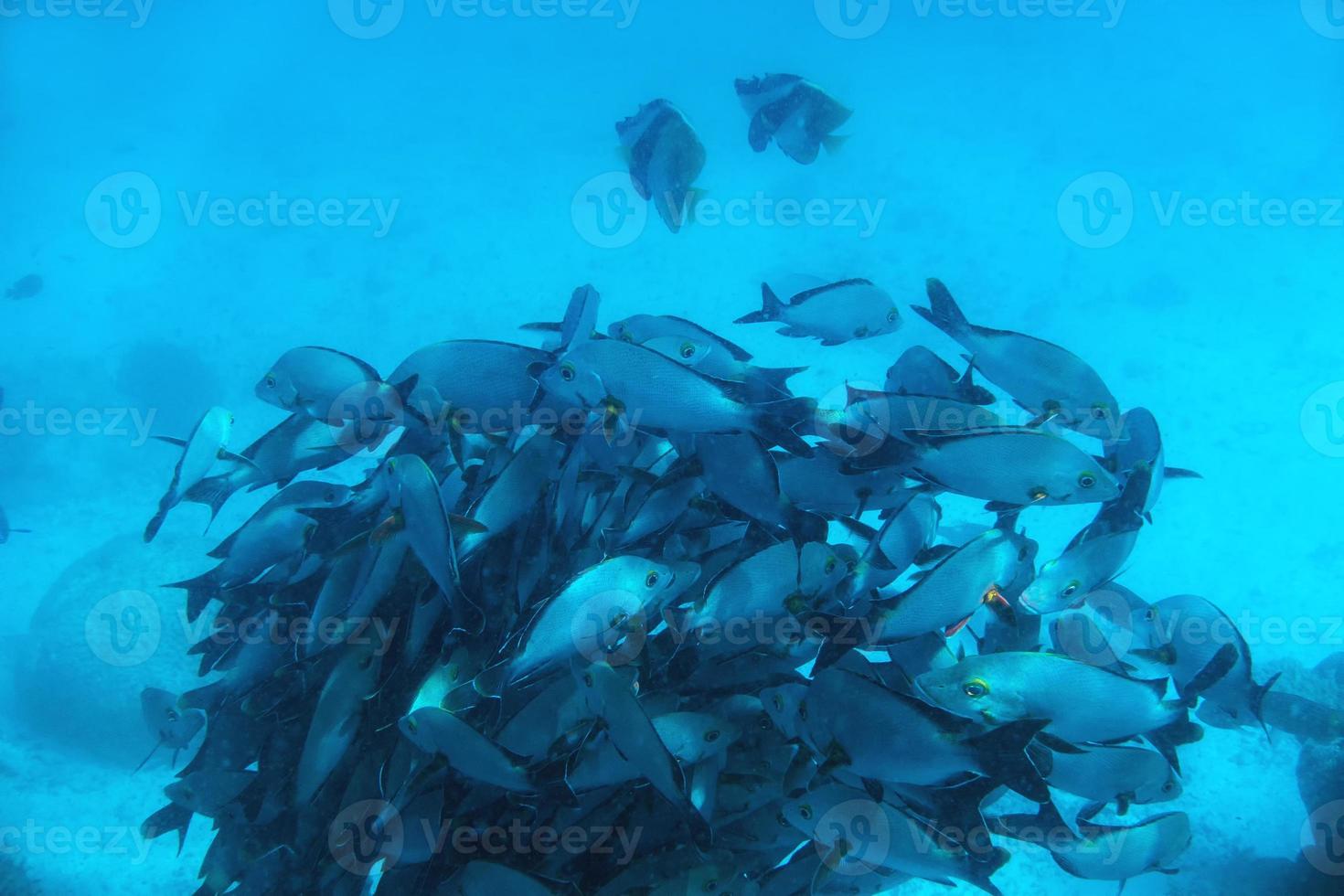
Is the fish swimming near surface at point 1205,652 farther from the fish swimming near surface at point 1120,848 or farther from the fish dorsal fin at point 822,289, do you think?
the fish dorsal fin at point 822,289

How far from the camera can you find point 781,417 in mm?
2346

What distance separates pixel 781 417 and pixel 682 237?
1852cm

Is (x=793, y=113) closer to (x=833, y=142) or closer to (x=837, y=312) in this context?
(x=833, y=142)

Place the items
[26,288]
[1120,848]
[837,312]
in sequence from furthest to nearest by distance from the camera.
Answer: [26,288], [837,312], [1120,848]

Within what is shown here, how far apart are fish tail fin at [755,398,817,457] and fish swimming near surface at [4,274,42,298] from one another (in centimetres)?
2611

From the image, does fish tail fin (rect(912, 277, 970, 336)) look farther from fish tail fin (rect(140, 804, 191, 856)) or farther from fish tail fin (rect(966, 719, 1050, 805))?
fish tail fin (rect(140, 804, 191, 856))

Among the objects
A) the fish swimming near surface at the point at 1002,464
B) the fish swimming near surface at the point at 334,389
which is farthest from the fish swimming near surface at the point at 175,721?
the fish swimming near surface at the point at 1002,464

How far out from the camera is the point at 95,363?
1816 centimetres

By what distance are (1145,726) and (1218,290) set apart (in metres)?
21.0

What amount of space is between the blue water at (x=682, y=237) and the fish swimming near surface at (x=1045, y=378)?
1242mm

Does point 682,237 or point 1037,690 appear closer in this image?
point 1037,690

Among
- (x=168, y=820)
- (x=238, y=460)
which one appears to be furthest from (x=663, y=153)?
(x=168, y=820)

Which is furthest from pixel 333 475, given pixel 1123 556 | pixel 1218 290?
pixel 1218 290

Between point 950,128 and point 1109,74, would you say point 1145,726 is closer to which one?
point 950,128
